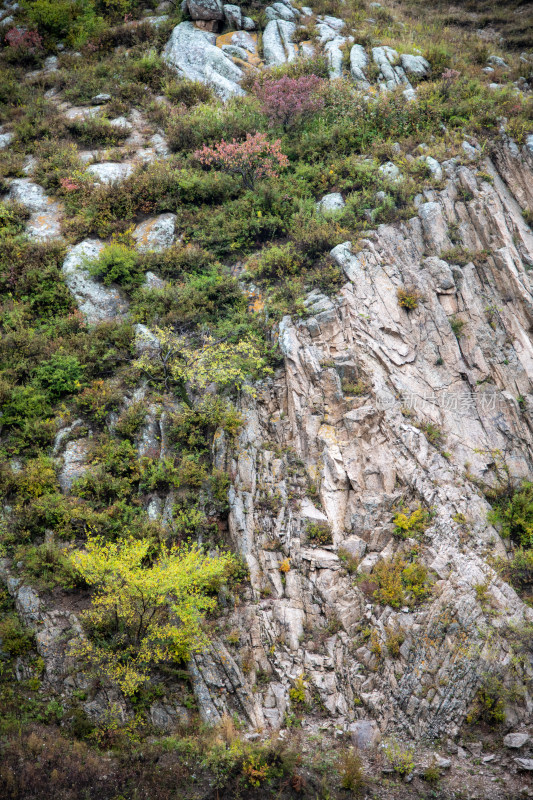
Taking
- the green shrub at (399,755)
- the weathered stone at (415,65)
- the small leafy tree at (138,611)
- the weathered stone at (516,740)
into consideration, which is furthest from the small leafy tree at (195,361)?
the weathered stone at (415,65)

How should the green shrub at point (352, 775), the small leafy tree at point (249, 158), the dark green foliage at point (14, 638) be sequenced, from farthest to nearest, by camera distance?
the small leafy tree at point (249, 158) → the dark green foliage at point (14, 638) → the green shrub at point (352, 775)

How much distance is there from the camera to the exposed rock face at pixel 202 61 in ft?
75.0

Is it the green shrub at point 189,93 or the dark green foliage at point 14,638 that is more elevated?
the green shrub at point 189,93

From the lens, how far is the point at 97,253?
664 inches

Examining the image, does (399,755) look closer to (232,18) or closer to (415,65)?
(415,65)

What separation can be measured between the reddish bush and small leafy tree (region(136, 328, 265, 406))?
11.6 m

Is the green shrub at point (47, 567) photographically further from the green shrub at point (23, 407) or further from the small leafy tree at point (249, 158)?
the small leafy tree at point (249, 158)

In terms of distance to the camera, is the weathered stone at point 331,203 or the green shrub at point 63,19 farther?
the green shrub at point 63,19

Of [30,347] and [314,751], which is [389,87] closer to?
[30,347]

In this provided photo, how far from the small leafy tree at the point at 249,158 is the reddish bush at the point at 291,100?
1924mm

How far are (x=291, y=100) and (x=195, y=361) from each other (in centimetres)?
1300

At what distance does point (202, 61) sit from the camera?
23469 mm

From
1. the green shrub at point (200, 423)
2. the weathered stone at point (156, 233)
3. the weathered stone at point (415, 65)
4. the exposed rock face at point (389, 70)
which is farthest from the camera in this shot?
the weathered stone at point (415, 65)

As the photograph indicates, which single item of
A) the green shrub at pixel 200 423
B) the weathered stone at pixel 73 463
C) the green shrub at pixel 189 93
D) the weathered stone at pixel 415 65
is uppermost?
the weathered stone at pixel 415 65
